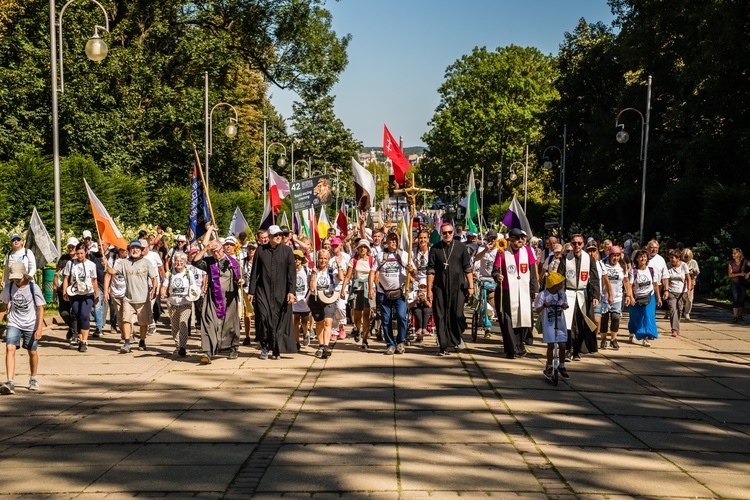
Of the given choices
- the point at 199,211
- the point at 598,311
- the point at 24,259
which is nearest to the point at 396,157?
the point at 199,211

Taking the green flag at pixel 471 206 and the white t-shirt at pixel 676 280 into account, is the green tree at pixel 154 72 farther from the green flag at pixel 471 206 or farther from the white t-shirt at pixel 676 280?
the white t-shirt at pixel 676 280

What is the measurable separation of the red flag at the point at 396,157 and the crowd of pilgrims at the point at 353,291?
3.76 ft

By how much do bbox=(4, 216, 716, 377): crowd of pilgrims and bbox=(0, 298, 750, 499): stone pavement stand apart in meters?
0.47

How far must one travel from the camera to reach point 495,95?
6919cm

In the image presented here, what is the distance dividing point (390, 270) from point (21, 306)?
5474 millimetres

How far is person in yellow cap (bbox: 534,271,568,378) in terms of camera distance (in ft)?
35.7

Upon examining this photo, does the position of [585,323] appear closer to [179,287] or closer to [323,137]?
[179,287]

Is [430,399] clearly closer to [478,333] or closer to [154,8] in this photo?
[478,333]

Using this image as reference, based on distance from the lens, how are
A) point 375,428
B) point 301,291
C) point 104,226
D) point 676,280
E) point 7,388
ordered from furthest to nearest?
point 676,280 → point 104,226 → point 301,291 → point 7,388 → point 375,428

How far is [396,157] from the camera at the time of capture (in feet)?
49.5

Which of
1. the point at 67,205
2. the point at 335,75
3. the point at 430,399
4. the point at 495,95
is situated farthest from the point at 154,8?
the point at 495,95

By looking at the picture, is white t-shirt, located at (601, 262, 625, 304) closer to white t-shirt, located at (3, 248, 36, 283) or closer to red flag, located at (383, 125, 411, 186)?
red flag, located at (383, 125, 411, 186)

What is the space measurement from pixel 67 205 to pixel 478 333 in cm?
1537

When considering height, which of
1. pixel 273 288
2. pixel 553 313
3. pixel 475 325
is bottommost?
pixel 475 325
